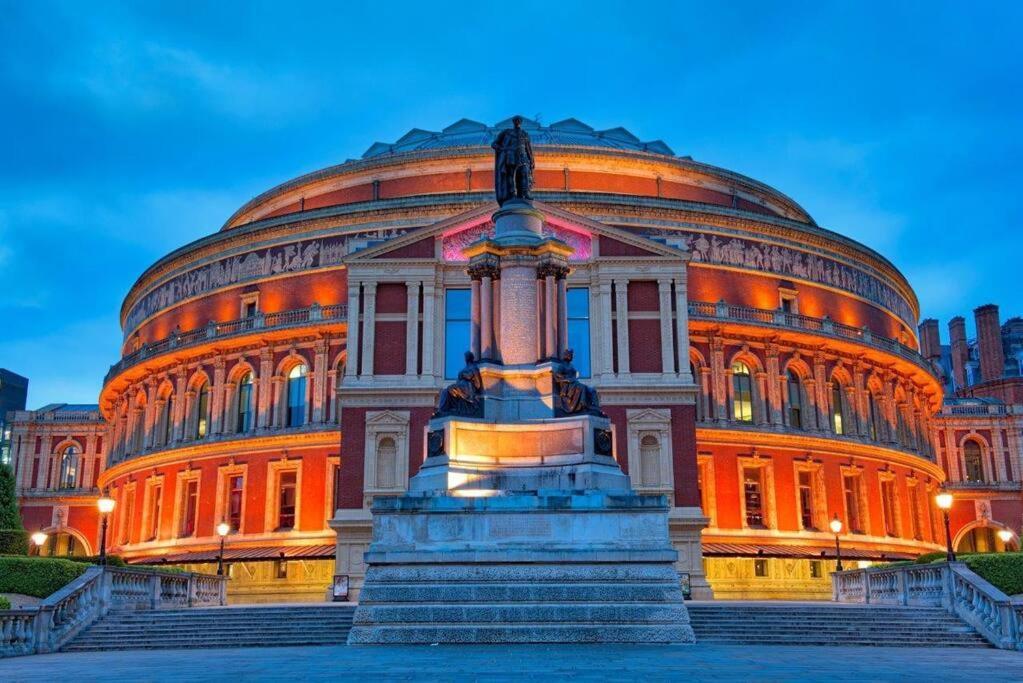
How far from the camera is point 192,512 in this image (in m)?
55.1

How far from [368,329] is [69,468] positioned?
43783 millimetres

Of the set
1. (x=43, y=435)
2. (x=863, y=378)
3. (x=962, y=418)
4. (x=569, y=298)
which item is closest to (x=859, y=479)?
(x=863, y=378)

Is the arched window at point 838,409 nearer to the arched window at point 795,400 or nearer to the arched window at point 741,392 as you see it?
the arched window at point 795,400

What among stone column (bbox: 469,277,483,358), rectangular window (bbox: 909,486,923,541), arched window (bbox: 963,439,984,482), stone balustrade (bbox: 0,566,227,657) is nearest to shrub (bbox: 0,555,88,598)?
stone balustrade (bbox: 0,566,227,657)

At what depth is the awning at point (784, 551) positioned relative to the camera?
152ft

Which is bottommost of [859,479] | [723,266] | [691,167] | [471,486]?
[471,486]

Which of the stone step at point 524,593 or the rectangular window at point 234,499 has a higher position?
the rectangular window at point 234,499

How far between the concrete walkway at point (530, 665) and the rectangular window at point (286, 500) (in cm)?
3184

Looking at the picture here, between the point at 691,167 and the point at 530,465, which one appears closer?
the point at 530,465

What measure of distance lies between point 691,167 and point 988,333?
132 feet

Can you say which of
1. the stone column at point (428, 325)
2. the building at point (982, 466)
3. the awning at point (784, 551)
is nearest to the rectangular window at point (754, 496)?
the awning at point (784, 551)

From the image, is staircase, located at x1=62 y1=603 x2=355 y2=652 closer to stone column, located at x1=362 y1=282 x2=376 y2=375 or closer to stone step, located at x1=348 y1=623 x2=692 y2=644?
stone step, located at x1=348 y1=623 x2=692 y2=644

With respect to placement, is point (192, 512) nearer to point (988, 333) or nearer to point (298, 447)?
point (298, 447)

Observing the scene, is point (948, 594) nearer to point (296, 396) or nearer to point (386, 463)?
point (386, 463)
